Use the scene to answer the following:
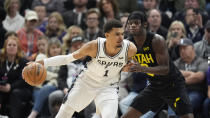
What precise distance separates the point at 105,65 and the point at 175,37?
3132 mm

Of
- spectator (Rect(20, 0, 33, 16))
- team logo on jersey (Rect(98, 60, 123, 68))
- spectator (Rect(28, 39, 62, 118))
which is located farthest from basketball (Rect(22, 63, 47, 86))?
spectator (Rect(20, 0, 33, 16))

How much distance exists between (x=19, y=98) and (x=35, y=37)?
190cm

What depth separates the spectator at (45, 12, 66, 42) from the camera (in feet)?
31.2

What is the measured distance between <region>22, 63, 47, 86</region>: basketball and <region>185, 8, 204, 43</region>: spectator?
4015 mm

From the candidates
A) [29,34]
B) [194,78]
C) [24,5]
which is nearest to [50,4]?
[24,5]

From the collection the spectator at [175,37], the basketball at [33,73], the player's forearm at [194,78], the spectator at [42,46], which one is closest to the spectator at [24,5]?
the spectator at [42,46]

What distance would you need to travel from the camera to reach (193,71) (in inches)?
299

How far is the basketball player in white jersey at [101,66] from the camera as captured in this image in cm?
556

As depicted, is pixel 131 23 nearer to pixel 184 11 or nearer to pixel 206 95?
pixel 206 95

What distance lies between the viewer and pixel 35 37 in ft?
30.8

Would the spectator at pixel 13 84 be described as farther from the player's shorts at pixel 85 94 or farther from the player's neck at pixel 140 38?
the player's neck at pixel 140 38

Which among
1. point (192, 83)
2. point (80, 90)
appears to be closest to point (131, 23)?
point (80, 90)

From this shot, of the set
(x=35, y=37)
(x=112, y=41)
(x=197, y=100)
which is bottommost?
(x=197, y=100)

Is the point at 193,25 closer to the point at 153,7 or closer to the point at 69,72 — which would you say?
the point at 153,7
